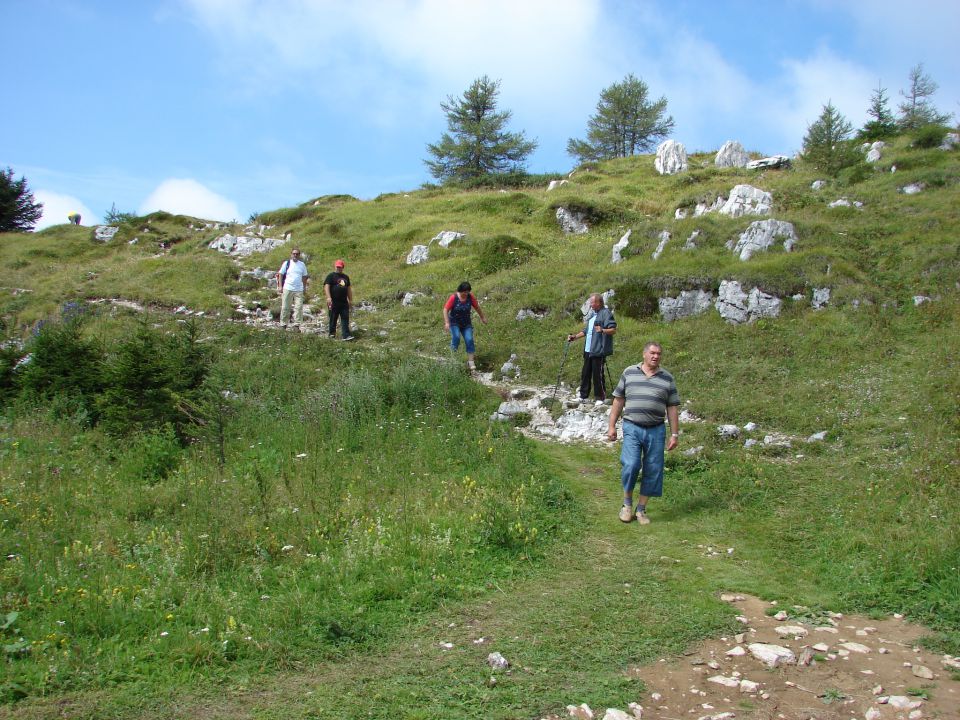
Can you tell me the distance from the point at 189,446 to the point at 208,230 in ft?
103

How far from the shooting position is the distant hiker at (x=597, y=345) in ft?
43.4

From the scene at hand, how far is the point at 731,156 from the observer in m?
40.5

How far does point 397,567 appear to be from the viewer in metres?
6.73

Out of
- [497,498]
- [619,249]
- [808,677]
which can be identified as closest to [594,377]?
[497,498]

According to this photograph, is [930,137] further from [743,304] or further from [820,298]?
[743,304]

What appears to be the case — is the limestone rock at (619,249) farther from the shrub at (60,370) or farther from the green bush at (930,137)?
the green bush at (930,137)

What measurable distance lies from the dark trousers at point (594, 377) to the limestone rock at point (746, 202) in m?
11.2

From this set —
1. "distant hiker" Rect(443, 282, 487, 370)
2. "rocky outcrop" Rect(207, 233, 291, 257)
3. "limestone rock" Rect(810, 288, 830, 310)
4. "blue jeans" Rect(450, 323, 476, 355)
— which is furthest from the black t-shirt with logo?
"rocky outcrop" Rect(207, 233, 291, 257)

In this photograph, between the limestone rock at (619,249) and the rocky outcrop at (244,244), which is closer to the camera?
the limestone rock at (619,249)

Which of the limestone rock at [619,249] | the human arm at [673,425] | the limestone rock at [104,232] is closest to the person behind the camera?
the human arm at [673,425]

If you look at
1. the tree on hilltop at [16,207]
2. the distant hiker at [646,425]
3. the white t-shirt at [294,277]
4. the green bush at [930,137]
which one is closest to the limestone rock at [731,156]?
the green bush at [930,137]

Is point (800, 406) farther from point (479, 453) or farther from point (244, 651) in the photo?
point (244, 651)

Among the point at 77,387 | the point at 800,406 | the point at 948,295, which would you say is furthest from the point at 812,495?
the point at 77,387

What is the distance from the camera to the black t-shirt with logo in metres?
18.3
